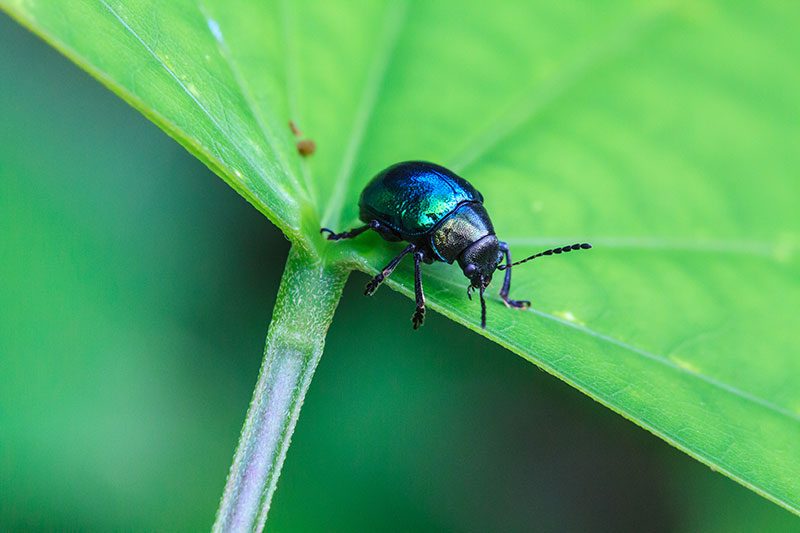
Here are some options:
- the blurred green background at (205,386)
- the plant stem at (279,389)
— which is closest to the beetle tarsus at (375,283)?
Result: the plant stem at (279,389)

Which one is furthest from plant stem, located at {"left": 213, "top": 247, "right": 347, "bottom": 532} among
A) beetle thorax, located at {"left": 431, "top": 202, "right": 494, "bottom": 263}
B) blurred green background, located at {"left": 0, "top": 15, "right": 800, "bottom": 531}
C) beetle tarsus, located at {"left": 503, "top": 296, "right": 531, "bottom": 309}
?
blurred green background, located at {"left": 0, "top": 15, "right": 800, "bottom": 531}

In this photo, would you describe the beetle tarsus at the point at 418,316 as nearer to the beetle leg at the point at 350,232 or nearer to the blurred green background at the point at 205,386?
the beetle leg at the point at 350,232

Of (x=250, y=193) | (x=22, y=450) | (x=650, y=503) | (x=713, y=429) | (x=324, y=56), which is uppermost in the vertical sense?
(x=324, y=56)

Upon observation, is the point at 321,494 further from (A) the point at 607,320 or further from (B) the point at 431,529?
(A) the point at 607,320

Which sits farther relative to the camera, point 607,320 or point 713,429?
point 607,320

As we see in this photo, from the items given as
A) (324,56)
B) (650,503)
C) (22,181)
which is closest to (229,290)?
(22,181)

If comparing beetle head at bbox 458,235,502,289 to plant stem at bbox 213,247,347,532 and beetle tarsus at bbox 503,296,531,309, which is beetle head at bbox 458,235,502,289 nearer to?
beetle tarsus at bbox 503,296,531,309
